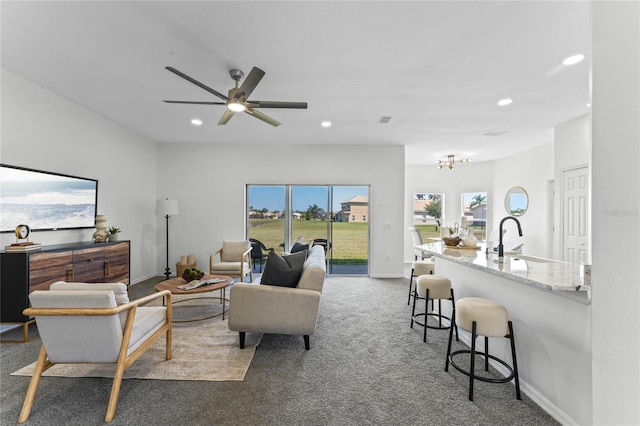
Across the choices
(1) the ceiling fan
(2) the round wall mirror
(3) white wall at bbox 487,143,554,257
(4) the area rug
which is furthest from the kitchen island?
(2) the round wall mirror

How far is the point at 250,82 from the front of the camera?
2.39 meters

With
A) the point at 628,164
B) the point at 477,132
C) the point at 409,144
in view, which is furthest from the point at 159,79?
the point at 477,132

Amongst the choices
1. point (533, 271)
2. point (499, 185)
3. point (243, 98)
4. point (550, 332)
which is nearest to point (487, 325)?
point (550, 332)

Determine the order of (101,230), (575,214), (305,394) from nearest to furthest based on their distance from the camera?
(305,394) < (101,230) < (575,214)

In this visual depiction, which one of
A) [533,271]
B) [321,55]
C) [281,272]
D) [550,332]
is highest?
[321,55]

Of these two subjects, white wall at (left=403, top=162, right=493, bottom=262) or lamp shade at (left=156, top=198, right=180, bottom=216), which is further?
white wall at (left=403, top=162, right=493, bottom=262)

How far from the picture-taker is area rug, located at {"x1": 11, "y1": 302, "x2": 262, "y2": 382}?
7.18 feet

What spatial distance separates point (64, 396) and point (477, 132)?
6.25 meters

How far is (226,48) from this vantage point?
2.45 metres

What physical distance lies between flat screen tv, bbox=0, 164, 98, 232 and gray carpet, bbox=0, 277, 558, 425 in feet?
4.47

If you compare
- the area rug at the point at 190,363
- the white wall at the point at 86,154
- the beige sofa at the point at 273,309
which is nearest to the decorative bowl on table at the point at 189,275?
the area rug at the point at 190,363

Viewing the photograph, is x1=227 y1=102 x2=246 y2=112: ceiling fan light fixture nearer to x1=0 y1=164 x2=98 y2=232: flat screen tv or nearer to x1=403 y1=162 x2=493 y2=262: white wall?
x1=0 y1=164 x2=98 y2=232: flat screen tv

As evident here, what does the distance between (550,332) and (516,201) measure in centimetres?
582

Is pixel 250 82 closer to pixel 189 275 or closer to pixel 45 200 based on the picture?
pixel 189 275
